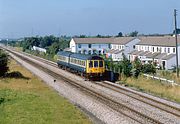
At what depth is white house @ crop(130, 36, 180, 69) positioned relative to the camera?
66750mm

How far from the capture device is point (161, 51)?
74375mm

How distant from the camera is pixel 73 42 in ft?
375

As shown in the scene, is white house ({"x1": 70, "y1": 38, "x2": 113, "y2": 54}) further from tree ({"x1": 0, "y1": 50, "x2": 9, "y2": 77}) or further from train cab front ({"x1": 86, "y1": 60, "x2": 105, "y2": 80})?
train cab front ({"x1": 86, "y1": 60, "x2": 105, "y2": 80})

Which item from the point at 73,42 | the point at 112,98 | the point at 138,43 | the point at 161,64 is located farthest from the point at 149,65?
the point at 73,42

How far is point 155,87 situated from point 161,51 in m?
41.3

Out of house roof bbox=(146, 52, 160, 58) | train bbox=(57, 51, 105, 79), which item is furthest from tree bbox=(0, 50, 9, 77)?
house roof bbox=(146, 52, 160, 58)

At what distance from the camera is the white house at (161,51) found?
6675cm

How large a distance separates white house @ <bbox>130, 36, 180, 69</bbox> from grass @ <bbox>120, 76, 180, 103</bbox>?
25.8m

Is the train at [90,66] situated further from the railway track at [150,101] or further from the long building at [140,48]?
the long building at [140,48]

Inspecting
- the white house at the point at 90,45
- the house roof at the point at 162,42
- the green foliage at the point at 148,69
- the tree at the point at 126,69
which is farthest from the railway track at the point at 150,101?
the white house at the point at 90,45

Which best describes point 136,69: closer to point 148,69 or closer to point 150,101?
point 148,69

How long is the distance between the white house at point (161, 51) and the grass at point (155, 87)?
84.5ft

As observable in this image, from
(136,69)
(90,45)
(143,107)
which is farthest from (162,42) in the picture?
(143,107)

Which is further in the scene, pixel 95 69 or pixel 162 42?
pixel 162 42
